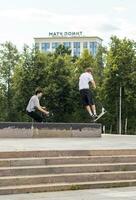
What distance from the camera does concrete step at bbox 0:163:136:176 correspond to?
416 inches

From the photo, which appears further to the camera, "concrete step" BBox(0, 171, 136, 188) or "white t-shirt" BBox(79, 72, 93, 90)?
"white t-shirt" BBox(79, 72, 93, 90)

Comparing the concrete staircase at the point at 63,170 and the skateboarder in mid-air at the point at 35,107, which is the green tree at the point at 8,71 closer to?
the skateboarder in mid-air at the point at 35,107

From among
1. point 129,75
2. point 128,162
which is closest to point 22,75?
point 129,75

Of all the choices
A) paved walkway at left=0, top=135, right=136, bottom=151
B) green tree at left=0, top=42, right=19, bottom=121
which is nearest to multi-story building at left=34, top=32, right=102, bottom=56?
green tree at left=0, top=42, right=19, bottom=121

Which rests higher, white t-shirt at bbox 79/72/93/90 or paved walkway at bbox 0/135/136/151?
white t-shirt at bbox 79/72/93/90

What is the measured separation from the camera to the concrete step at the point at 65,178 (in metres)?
10.2

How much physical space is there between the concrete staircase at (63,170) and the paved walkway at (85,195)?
0.28 m

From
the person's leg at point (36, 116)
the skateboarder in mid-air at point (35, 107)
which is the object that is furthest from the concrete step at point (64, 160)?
the person's leg at point (36, 116)

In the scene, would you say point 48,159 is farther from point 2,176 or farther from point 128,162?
point 128,162

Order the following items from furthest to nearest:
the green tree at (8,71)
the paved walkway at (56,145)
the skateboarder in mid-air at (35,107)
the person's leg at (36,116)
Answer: the green tree at (8,71) < the person's leg at (36,116) < the skateboarder in mid-air at (35,107) < the paved walkway at (56,145)

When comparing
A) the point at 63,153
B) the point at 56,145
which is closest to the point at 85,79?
the point at 56,145

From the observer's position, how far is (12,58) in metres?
57.2

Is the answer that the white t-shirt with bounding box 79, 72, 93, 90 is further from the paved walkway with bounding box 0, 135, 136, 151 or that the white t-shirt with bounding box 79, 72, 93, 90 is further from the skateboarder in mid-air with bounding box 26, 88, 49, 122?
the paved walkway with bounding box 0, 135, 136, 151

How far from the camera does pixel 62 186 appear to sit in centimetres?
1049
